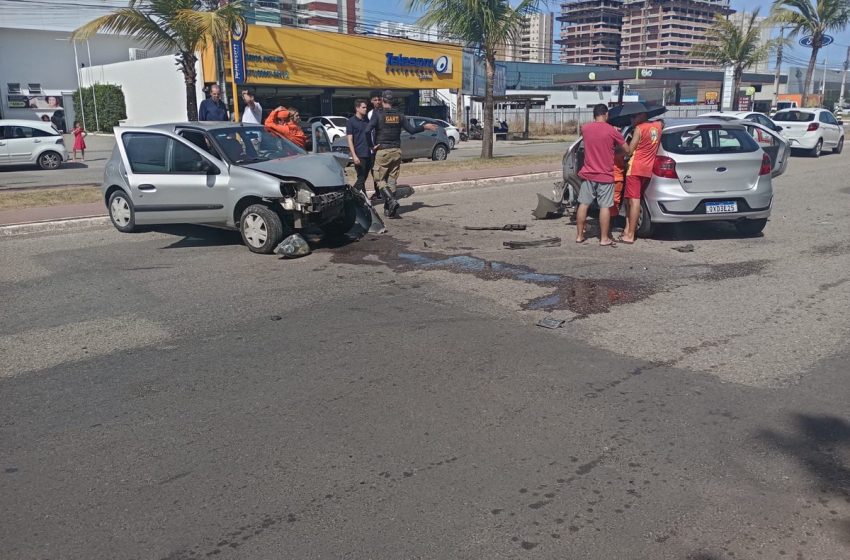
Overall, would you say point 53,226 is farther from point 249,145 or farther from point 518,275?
point 518,275

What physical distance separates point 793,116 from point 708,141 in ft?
58.1

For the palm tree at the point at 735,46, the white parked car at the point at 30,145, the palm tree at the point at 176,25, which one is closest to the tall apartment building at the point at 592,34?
the palm tree at the point at 735,46

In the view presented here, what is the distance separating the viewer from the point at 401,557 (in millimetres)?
3152

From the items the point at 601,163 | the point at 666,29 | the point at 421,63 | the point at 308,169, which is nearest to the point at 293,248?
the point at 308,169

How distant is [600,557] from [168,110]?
133 feet

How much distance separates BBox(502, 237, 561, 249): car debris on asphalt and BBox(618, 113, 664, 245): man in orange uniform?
1023 mm

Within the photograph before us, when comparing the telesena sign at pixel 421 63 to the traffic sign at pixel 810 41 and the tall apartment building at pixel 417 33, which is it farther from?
the traffic sign at pixel 810 41

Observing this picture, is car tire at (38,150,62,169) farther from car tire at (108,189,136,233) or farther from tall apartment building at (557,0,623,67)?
tall apartment building at (557,0,623,67)

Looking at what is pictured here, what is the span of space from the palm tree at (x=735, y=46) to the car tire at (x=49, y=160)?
30.5 m

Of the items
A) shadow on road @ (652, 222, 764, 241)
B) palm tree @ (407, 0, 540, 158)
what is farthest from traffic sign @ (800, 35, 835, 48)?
shadow on road @ (652, 222, 764, 241)

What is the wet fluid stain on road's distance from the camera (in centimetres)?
696

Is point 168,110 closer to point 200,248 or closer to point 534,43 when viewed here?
point 200,248

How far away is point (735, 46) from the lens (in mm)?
36469

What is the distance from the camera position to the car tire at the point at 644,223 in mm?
9742
